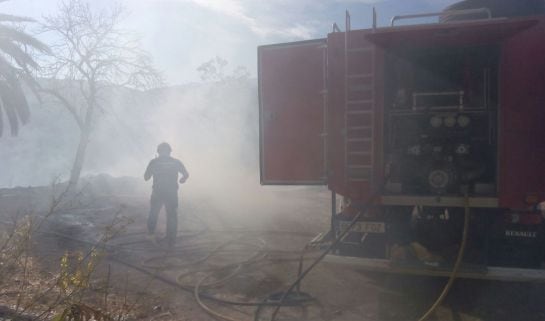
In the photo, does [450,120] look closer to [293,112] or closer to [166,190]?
[293,112]

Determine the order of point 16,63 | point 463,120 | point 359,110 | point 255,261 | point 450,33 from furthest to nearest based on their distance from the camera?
point 16,63
point 255,261
point 463,120
point 359,110
point 450,33

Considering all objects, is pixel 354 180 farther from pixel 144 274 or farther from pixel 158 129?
pixel 158 129

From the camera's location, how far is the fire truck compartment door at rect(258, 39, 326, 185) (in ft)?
22.2

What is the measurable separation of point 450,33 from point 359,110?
137 cm

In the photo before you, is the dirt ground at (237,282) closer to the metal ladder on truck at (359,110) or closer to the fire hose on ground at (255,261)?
the fire hose on ground at (255,261)

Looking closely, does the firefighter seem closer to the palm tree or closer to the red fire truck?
the red fire truck

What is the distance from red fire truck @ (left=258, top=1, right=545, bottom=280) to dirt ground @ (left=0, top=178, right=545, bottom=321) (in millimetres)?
421

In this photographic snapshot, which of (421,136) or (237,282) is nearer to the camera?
(237,282)

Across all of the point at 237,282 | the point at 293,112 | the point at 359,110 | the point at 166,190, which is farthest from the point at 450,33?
the point at 166,190

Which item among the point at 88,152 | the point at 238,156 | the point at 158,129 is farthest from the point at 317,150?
the point at 88,152

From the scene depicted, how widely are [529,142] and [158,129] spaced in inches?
962

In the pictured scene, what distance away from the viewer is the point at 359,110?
6293 millimetres

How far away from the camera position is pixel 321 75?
264 inches

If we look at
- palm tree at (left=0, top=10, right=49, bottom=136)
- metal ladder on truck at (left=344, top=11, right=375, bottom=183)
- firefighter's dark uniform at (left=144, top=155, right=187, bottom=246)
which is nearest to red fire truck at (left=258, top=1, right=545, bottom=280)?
metal ladder on truck at (left=344, top=11, right=375, bottom=183)
